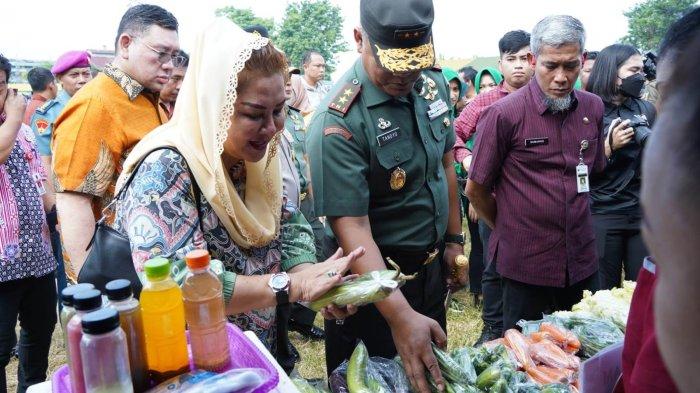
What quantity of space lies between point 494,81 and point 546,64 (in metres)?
3.27

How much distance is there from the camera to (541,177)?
281 cm

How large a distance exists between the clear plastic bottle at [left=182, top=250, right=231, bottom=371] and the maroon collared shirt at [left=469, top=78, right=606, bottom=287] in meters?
2.02

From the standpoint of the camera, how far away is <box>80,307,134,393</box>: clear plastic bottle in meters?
0.96

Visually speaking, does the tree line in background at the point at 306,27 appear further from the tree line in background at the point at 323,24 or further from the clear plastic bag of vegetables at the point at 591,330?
the clear plastic bag of vegetables at the point at 591,330

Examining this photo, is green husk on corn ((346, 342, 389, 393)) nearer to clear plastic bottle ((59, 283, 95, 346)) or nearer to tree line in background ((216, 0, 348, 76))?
clear plastic bottle ((59, 283, 95, 346))

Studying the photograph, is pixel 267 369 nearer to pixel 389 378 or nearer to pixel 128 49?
pixel 389 378

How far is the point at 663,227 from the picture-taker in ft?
1.57

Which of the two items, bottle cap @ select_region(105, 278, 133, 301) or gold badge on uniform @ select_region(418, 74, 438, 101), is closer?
bottle cap @ select_region(105, 278, 133, 301)

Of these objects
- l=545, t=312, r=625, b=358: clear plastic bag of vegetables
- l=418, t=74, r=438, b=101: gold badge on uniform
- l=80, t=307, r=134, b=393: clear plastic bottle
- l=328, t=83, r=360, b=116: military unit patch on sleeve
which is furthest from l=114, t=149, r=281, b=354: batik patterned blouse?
l=545, t=312, r=625, b=358: clear plastic bag of vegetables

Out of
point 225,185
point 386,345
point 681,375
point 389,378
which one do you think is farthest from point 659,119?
point 386,345

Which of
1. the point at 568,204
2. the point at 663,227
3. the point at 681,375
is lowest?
the point at 568,204

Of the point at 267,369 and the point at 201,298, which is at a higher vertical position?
the point at 201,298

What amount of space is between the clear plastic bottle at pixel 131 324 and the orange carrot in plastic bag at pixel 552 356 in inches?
60.0

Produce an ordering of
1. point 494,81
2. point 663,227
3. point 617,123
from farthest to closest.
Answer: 1. point 494,81
2. point 617,123
3. point 663,227
